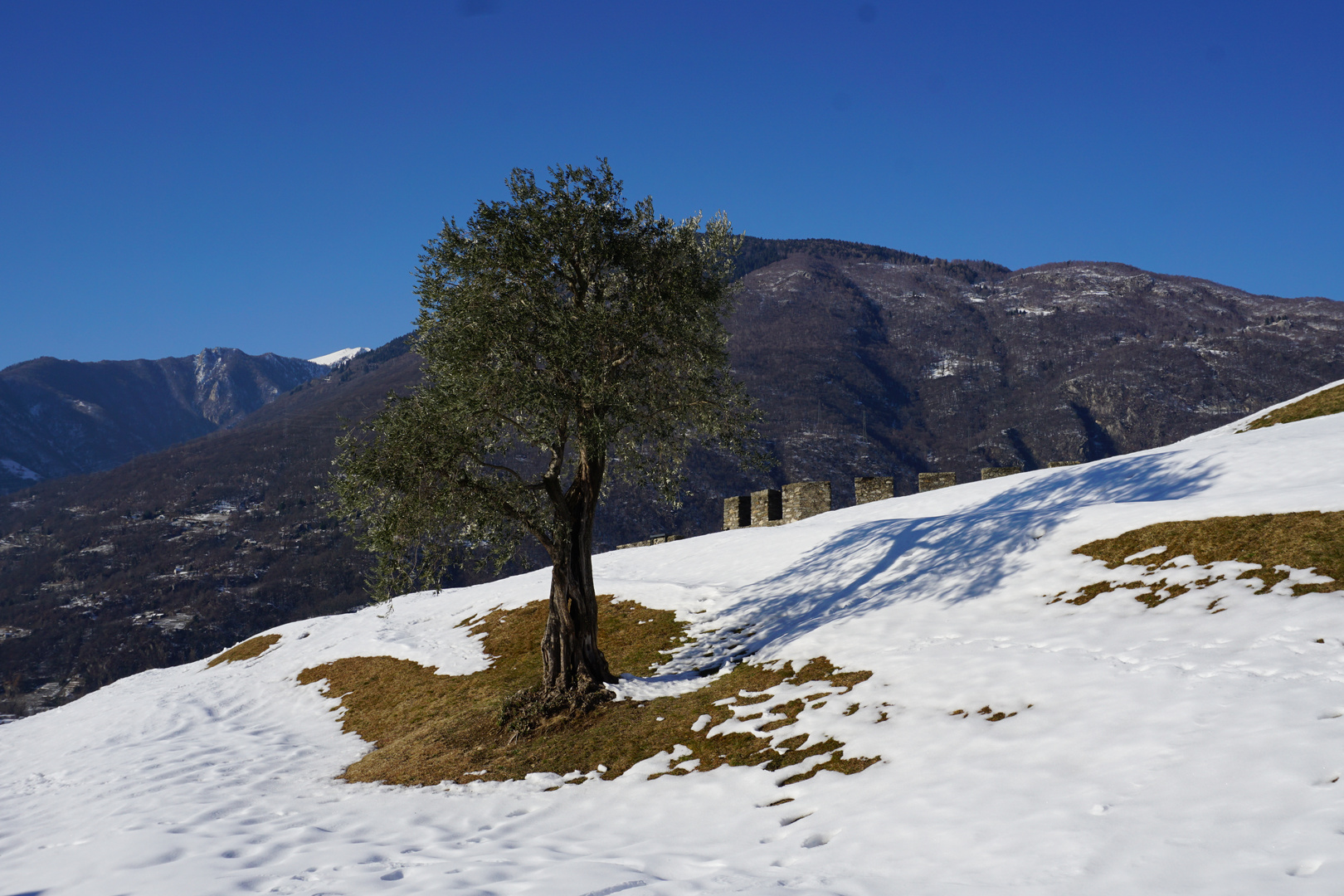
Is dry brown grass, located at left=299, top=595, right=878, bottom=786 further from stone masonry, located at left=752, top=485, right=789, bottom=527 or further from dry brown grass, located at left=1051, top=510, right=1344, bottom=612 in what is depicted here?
stone masonry, located at left=752, top=485, right=789, bottom=527

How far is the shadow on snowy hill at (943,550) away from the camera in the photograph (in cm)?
2020

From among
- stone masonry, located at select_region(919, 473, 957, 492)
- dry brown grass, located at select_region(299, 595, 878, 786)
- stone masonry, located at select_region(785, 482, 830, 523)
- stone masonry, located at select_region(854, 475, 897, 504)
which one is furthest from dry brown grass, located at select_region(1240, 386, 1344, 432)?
dry brown grass, located at select_region(299, 595, 878, 786)

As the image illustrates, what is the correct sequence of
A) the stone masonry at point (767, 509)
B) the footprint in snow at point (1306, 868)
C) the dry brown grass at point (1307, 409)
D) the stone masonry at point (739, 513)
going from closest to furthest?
the footprint in snow at point (1306, 868) → the dry brown grass at point (1307, 409) → the stone masonry at point (767, 509) → the stone masonry at point (739, 513)

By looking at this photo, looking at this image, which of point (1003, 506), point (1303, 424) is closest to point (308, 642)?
point (1003, 506)

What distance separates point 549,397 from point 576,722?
7971mm

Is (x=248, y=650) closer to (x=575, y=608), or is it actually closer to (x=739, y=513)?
(x=739, y=513)

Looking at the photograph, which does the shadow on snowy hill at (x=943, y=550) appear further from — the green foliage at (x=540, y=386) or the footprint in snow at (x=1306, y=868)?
the footprint in snow at (x=1306, y=868)

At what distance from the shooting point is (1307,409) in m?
27.9

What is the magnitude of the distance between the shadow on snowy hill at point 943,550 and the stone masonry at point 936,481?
691cm

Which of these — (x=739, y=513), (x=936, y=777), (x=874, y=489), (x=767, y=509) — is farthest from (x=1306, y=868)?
A: (x=739, y=513)

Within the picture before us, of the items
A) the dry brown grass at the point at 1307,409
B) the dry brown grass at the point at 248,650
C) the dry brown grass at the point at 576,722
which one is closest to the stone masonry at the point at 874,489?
the dry brown grass at the point at 1307,409

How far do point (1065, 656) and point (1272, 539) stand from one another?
551cm

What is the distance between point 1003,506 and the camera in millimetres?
26219

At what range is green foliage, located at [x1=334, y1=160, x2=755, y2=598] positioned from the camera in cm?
1881
